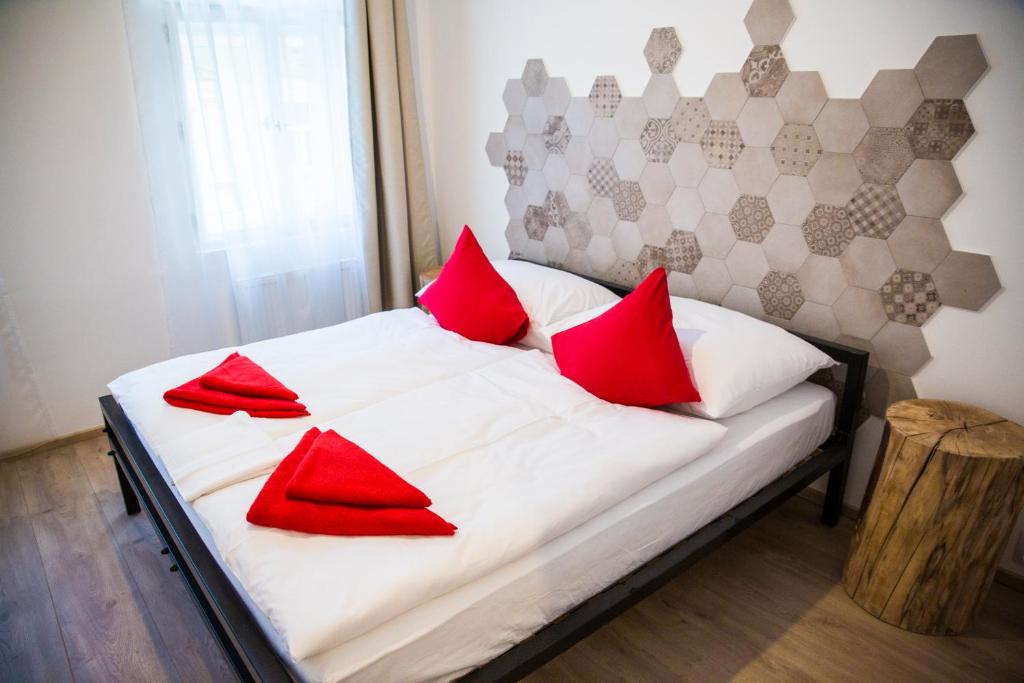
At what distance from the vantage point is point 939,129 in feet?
6.13

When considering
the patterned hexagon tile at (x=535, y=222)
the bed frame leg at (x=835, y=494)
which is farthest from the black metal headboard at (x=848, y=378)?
the patterned hexagon tile at (x=535, y=222)

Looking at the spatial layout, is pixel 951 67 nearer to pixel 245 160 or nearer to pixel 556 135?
pixel 556 135

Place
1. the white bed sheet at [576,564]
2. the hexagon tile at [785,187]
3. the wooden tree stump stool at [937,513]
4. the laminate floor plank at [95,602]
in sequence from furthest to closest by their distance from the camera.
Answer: the hexagon tile at [785,187], the laminate floor plank at [95,602], the wooden tree stump stool at [937,513], the white bed sheet at [576,564]

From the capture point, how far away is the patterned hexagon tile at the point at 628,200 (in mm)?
2678

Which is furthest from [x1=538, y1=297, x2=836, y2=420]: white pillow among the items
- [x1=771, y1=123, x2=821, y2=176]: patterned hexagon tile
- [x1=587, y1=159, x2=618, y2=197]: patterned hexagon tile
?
[x1=587, y1=159, x2=618, y2=197]: patterned hexagon tile

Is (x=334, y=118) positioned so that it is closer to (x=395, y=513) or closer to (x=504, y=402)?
(x=504, y=402)

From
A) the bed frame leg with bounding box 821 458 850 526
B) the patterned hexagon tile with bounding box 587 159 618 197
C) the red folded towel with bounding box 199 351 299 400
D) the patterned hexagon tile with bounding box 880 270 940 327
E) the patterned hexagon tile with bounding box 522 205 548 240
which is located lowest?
the bed frame leg with bounding box 821 458 850 526

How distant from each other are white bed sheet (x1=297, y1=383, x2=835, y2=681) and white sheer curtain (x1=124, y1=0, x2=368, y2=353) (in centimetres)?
227

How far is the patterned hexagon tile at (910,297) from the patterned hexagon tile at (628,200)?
984 millimetres

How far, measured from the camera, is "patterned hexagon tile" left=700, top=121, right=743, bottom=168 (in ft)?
7.57

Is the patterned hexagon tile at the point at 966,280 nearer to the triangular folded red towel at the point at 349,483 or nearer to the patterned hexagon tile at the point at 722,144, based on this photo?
the patterned hexagon tile at the point at 722,144

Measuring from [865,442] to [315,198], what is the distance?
2.70m

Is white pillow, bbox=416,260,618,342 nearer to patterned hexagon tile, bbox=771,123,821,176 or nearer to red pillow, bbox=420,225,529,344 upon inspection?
red pillow, bbox=420,225,529,344

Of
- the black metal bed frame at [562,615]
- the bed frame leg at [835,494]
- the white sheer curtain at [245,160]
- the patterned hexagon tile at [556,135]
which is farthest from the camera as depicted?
the patterned hexagon tile at [556,135]
